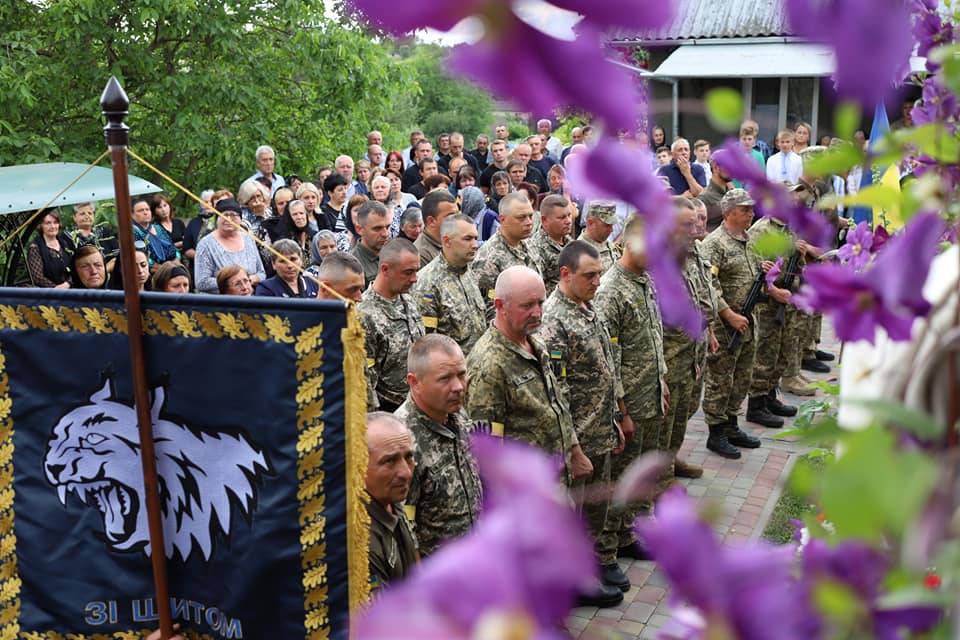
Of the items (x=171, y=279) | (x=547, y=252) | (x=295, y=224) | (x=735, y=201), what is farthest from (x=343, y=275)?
(x=735, y=201)

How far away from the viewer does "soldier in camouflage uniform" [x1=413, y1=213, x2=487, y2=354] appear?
6320 mm

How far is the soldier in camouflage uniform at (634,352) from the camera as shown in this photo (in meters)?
6.04

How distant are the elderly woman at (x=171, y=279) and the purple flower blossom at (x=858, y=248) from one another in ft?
15.3

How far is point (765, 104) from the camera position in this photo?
1861cm

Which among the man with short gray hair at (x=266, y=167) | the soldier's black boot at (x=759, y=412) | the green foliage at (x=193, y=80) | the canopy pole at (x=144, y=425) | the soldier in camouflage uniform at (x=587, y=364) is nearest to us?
the canopy pole at (x=144, y=425)

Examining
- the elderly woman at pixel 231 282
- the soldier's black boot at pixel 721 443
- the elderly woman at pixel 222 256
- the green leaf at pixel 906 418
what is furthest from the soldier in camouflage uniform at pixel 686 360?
the green leaf at pixel 906 418

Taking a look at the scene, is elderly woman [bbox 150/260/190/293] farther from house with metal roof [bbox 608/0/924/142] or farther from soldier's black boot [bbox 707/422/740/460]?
house with metal roof [bbox 608/0/924/142]

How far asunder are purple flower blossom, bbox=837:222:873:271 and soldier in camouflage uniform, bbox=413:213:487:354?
4436 mm

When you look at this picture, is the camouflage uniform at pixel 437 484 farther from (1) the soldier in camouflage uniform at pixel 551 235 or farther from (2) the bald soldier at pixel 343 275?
(1) the soldier in camouflage uniform at pixel 551 235

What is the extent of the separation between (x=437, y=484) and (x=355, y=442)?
0.90m

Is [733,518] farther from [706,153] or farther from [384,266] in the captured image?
[706,153]

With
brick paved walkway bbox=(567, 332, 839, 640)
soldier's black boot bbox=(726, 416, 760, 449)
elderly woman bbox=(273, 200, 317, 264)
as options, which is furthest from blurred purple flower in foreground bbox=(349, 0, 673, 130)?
elderly woman bbox=(273, 200, 317, 264)

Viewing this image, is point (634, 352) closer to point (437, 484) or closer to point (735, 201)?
point (735, 201)

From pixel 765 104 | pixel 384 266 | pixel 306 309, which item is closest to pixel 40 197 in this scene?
pixel 384 266
